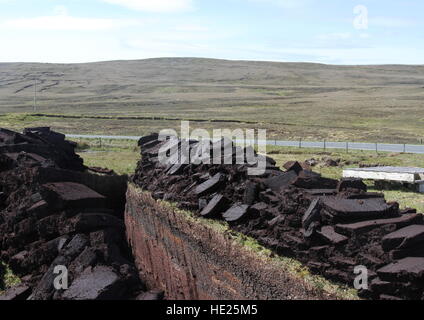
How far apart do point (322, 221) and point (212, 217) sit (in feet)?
8.30

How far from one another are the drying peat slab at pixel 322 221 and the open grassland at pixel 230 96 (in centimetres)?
3004

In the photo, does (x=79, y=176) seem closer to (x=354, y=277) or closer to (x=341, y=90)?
(x=354, y=277)

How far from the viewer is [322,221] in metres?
7.85

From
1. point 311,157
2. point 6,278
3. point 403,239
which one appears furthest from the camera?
point 311,157

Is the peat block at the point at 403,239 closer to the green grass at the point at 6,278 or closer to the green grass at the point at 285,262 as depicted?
the green grass at the point at 285,262

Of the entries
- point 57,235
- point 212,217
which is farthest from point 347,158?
point 57,235

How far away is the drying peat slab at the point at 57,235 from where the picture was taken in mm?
8461

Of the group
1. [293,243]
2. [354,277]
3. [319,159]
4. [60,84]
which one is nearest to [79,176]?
[293,243]

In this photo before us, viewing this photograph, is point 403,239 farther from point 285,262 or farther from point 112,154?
point 112,154

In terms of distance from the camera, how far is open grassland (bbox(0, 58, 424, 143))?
52.0 m

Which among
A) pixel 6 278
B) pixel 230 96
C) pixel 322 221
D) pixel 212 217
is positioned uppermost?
pixel 230 96

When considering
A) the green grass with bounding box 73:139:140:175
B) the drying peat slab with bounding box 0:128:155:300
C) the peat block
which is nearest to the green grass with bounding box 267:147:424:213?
the green grass with bounding box 73:139:140:175

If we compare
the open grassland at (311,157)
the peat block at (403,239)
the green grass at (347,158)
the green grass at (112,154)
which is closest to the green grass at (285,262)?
the peat block at (403,239)

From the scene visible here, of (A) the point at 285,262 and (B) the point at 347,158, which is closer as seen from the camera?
(A) the point at 285,262
